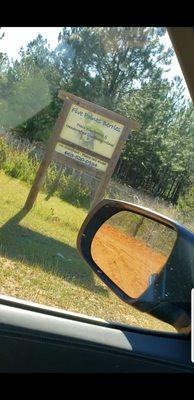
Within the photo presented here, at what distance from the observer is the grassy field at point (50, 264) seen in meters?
2.10

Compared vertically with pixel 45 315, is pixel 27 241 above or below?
below

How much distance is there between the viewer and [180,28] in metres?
1.15

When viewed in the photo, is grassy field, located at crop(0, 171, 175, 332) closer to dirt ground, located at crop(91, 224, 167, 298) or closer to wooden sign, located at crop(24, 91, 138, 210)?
dirt ground, located at crop(91, 224, 167, 298)

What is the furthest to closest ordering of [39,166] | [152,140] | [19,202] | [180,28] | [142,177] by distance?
[152,140] → [142,177] → [39,166] → [19,202] → [180,28]

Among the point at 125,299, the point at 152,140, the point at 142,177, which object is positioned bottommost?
the point at 125,299

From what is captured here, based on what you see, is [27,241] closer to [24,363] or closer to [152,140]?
[24,363]

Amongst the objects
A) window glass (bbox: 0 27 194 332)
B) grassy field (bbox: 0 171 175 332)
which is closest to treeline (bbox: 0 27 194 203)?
window glass (bbox: 0 27 194 332)

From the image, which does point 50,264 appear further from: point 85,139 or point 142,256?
point 85,139

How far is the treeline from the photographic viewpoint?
5660 millimetres

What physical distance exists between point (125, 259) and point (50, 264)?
5.11 ft

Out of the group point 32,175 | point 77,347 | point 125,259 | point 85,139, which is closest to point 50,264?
point 125,259

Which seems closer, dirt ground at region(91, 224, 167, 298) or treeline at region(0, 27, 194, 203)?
dirt ground at region(91, 224, 167, 298)
